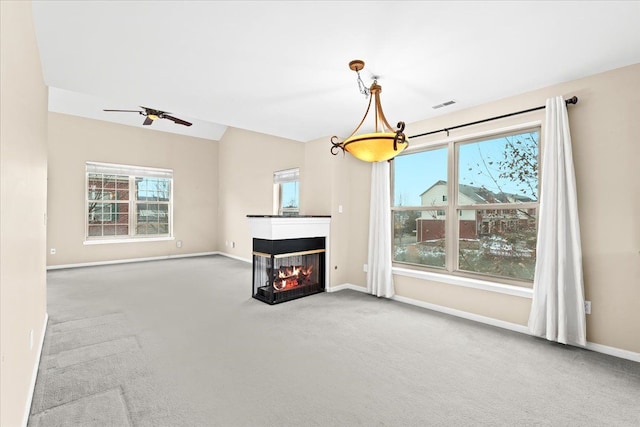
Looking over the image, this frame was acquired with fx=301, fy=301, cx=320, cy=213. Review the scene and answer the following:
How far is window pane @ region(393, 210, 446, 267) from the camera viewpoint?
4.11 metres

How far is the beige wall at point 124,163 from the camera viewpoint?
640 centimetres

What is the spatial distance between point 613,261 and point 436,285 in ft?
5.74

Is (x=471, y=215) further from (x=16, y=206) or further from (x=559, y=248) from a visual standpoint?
(x=16, y=206)

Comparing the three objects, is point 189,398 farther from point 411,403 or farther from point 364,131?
point 364,131

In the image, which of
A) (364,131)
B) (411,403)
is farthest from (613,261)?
(364,131)

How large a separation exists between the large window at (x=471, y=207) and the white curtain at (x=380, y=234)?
254 mm

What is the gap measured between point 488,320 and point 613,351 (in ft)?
3.38

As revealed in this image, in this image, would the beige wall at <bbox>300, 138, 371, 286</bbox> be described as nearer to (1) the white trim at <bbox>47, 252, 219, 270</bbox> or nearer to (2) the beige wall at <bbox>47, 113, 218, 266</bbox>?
(2) the beige wall at <bbox>47, 113, 218, 266</bbox>

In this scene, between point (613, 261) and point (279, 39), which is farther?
point (613, 261)

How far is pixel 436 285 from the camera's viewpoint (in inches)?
156

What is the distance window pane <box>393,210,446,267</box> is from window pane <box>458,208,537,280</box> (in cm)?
29

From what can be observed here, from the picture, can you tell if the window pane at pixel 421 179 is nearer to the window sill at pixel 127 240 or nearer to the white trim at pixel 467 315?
the white trim at pixel 467 315

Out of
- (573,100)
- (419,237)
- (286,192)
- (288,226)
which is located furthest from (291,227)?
(573,100)

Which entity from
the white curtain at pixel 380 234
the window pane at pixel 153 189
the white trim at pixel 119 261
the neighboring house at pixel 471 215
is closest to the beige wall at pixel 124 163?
the white trim at pixel 119 261
